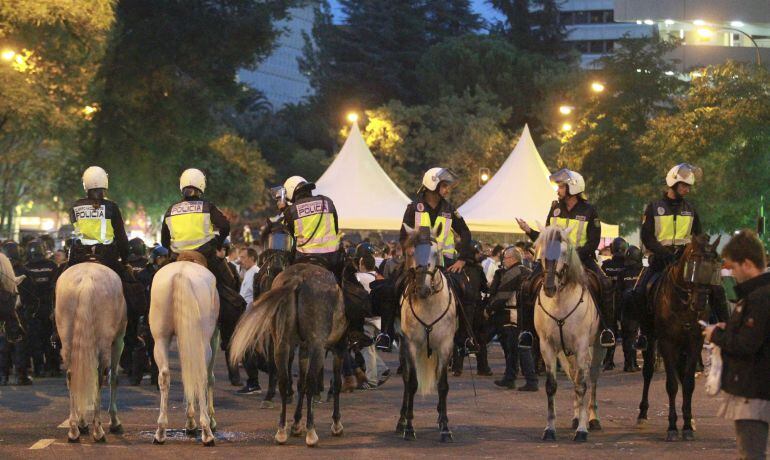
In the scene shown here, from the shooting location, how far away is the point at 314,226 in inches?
588

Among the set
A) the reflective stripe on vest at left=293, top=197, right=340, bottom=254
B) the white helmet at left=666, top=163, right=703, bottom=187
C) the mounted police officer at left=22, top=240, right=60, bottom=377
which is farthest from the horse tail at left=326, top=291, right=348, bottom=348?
the mounted police officer at left=22, top=240, right=60, bottom=377

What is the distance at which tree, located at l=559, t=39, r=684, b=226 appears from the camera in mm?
48156

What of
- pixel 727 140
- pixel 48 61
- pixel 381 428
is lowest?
pixel 381 428

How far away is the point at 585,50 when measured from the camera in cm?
13812

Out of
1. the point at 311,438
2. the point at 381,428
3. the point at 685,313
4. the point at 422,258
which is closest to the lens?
the point at 311,438

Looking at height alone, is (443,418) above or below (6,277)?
below

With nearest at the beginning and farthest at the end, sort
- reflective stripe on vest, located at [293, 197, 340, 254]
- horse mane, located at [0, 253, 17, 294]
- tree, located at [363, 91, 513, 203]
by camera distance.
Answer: reflective stripe on vest, located at [293, 197, 340, 254], horse mane, located at [0, 253, 17, 294], tree, located at [363, 91, 513, 203]

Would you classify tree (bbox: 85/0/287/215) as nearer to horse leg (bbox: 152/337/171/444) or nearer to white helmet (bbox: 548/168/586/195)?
white helmet (bbox: 548/168/586/195)

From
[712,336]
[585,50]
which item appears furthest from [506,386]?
[585,50]

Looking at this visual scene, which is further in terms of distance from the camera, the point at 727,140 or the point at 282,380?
the point at 727,140

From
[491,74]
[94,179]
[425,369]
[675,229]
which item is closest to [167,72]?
[94,179]

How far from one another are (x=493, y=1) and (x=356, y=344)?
289 ft

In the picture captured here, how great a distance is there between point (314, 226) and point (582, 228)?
3.25 m

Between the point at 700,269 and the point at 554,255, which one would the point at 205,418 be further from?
the point at 700,269
